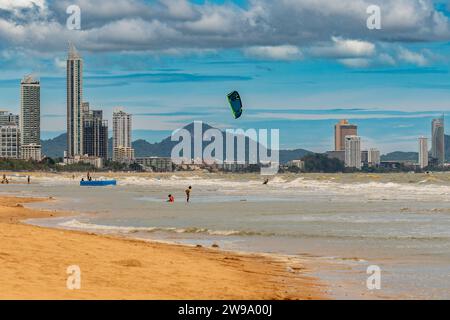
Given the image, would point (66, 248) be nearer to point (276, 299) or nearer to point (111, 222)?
point (276, 299)

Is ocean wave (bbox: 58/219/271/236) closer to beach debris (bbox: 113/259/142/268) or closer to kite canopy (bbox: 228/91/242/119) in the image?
beach debris (bbox: 113/259/142/268)

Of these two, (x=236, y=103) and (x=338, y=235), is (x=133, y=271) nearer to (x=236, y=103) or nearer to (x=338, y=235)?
(x=338, y=235)

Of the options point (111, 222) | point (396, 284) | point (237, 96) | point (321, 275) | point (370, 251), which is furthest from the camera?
point (237, 96)

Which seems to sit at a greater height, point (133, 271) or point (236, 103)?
point (236, 103)

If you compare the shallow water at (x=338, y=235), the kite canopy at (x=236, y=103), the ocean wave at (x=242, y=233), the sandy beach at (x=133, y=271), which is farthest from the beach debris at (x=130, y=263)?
the kite canopy at (x=236, y=103)

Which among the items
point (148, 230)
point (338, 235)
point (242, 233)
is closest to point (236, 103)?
point (148, 230)

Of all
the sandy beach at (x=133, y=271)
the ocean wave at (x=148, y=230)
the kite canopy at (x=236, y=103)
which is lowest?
the ocean wave at (x=148, y=230)

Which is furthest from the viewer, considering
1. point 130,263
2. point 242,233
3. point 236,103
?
point 236,103

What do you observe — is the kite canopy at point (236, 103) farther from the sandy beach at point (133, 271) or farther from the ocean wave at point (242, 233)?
the sandy beach at point (133, 271)
